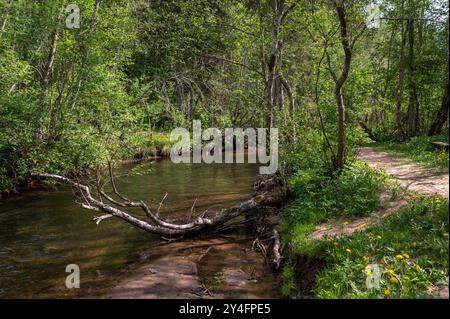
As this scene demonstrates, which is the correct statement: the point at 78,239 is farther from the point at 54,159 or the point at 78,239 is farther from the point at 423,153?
the point at 423,153

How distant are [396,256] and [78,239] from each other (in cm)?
826

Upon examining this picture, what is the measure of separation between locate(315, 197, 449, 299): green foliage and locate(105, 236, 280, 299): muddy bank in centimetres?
144

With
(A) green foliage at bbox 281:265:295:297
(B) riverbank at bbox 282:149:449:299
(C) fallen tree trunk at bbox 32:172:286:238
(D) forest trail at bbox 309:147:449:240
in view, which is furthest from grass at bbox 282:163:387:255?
(C) fallen tree trunk at bbox 32:172:286:238

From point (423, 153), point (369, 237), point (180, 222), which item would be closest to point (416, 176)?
point (423, 153)

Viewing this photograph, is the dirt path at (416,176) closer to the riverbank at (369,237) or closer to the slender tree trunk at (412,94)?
the riverbank at (369,237)

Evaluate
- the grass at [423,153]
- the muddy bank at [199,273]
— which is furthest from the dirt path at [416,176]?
the muddy bank at [199,273]

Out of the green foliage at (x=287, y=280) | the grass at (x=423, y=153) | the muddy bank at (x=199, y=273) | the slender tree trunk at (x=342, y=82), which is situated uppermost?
the slender tree trunk at (x=342, y=82)

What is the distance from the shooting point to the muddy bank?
746 centimetres

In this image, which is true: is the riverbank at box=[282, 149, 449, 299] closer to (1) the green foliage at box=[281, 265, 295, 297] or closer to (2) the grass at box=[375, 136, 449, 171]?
(1) the green foliage at box=[281, 265, 295, 297]

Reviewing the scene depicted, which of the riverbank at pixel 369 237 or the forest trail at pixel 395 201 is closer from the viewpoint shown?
the riverbank at pixel 369 237

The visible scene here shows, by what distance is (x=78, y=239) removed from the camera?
11.0 metres

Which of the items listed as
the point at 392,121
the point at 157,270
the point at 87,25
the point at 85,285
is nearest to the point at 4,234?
the point at 85,285

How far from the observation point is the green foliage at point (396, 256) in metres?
5.56

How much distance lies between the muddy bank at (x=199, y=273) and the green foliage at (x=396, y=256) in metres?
1.44
